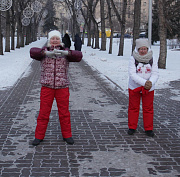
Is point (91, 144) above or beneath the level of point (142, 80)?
beneath

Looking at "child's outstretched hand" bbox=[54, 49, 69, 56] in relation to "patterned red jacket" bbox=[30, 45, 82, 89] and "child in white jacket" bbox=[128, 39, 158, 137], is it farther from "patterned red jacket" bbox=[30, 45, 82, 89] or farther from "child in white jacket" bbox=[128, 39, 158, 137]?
"child in white jacket" bbox=[128, 39, 158, 137]

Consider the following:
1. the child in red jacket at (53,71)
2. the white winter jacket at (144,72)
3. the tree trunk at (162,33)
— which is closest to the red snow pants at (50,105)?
the child in red jacket at (53,71)

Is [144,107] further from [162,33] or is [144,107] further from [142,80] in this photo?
[162,33]

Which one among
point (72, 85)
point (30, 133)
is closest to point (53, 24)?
point (72, 85)

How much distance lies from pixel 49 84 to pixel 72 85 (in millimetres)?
6449

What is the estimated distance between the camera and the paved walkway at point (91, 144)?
13.6ft

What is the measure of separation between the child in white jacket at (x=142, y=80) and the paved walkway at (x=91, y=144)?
28 cm

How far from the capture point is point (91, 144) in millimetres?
5113

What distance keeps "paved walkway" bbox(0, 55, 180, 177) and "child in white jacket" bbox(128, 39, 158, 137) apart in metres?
0.28

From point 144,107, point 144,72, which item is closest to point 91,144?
point 144,107

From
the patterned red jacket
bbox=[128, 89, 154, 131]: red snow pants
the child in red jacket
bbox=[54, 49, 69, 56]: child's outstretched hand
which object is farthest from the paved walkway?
bbox=[54, 49, 69, 56]: child's outstretched hand

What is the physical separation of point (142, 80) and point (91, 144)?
1.32 m

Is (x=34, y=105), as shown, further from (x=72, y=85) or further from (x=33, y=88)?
(x=72, y=85)

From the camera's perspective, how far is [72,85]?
1141 cm
